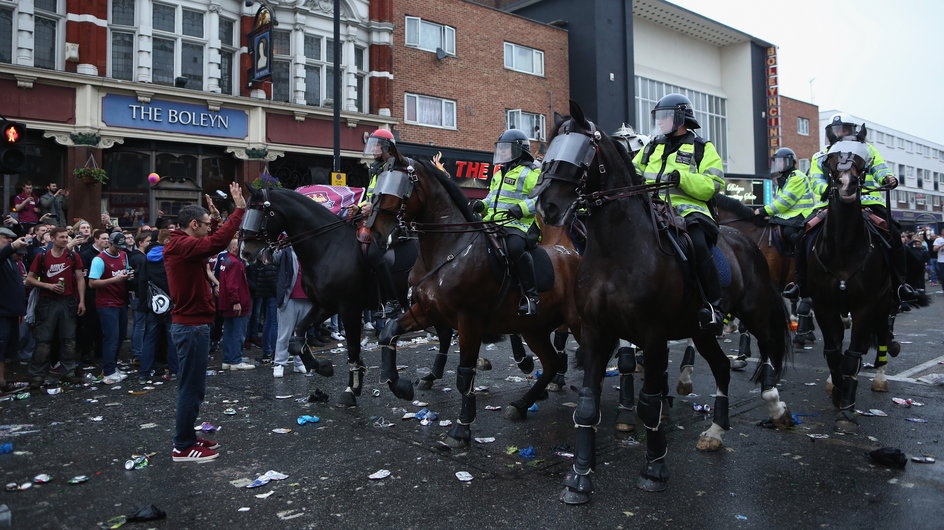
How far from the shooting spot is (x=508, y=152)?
7566mm

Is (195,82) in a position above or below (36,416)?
above

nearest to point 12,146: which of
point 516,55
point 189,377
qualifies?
point 189,377

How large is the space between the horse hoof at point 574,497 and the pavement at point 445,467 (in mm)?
54

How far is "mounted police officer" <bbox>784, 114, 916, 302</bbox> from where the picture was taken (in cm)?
709

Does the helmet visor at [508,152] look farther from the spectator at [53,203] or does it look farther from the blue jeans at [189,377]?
the spectator at [53,203]

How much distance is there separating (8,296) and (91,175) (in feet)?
30.5

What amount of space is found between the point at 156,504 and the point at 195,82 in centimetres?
1724

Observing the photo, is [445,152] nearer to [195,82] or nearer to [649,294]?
[195,82]

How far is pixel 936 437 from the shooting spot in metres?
5.91

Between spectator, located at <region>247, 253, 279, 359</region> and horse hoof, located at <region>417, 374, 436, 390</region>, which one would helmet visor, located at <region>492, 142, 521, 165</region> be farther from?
spectator, located at <region>247, 253, 279, 359</region>

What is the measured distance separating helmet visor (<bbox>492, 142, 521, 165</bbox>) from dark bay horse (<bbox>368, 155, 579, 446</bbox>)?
1.04 meters

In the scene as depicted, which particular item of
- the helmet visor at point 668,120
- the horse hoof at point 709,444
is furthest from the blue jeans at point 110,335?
the helmet visor at point 668,120

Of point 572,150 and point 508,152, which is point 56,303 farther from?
point 572,150

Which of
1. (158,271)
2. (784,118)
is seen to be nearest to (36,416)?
(158,271)
